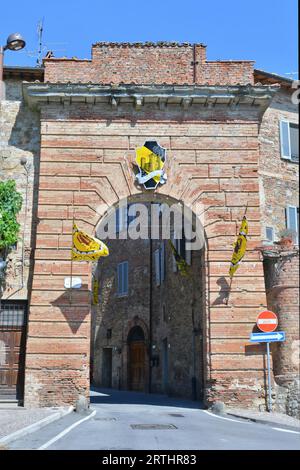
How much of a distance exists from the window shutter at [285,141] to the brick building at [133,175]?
2.20 metres

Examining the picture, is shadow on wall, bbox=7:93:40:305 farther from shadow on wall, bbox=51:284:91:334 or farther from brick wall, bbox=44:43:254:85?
shadow on wall, bbox=51:284:91:334

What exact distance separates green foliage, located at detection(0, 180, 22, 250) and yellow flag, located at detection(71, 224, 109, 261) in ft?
7.80

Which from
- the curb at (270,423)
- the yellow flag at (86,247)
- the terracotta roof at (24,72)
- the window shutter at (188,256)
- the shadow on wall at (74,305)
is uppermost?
the terracotta roof at (24,72)

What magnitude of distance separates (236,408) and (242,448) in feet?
28.9

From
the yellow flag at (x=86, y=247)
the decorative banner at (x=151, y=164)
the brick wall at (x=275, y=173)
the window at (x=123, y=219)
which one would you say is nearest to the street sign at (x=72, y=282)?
the yellow flag at (x=86, y=247)

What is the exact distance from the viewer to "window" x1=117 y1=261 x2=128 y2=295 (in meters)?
33.3

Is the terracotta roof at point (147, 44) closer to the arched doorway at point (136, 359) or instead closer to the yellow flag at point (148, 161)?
the yellow flag at point (148, 161)

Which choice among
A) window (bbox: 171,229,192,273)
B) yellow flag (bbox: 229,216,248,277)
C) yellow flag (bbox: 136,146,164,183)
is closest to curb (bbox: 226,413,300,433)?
yellow flag (bbox: 229,216,248,277)

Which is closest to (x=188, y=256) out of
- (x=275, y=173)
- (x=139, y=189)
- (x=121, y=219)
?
(x=275, y=173)

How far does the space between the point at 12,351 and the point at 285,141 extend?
1224 cm

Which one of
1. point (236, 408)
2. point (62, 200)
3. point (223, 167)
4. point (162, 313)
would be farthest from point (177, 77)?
point (162, 313)

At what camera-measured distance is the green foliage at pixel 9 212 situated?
18625 mm

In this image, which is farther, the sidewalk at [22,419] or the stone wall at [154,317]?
the stone wall at [154,317]
